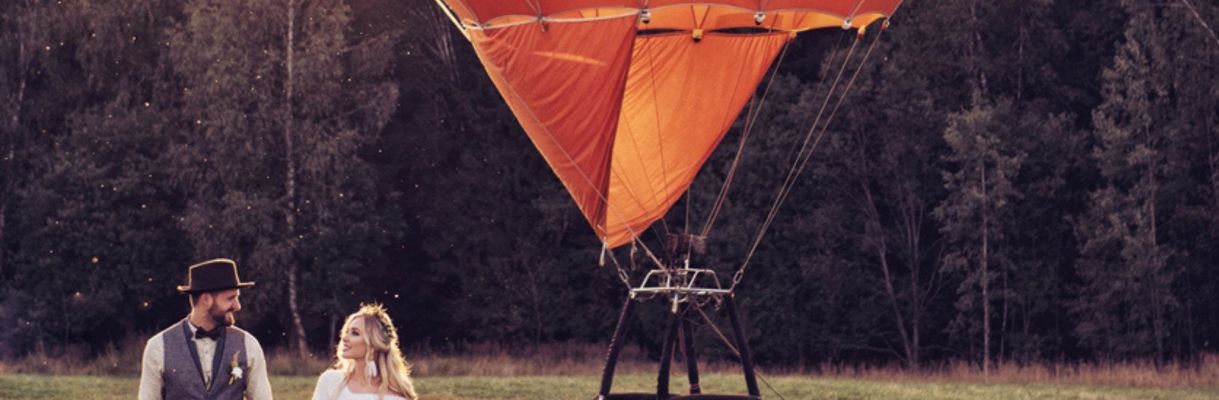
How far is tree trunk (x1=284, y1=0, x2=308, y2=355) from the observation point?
37.7 m

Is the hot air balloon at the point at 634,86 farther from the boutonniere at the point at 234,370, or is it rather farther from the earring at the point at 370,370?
the boutonniere at the point at 234,370

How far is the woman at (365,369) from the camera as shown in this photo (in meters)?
7.89

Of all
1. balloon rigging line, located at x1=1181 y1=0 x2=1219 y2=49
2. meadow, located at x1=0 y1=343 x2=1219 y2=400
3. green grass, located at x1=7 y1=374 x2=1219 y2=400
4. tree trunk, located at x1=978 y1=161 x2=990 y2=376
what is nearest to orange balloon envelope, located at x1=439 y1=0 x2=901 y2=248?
meadow, located at x1=0 y1=343 x2=1219 y2=400

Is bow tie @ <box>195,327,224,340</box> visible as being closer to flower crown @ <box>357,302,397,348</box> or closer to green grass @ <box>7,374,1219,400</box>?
flower crown @ <box>357,302,397,348</box>

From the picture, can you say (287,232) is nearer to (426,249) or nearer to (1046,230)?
(426,249)

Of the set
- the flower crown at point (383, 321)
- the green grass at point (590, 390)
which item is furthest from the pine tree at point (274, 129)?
the flower crown at point (383, 321)

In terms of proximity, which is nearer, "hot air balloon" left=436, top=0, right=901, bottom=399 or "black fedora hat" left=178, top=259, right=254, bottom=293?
"black fedora hat" left=178, top=259, right=254, bottom=293

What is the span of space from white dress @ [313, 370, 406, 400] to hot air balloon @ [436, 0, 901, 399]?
11.6 feet

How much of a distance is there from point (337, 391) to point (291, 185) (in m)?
31.1

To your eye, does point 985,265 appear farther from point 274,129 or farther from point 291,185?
point 274,129

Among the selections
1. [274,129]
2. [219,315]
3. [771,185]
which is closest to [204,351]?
[219,315]

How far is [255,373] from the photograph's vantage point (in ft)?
25.4

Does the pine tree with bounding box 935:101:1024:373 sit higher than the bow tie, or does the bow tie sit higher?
the pine tree with bounding box 935:101:1024:373

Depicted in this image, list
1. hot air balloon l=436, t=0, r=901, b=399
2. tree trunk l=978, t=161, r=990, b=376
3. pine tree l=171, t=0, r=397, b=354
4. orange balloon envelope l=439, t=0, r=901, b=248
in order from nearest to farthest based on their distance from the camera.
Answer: hot air balloon l=436, t=0, r=901, b=399 < orange balloon envelope l=439, t=0, r=901, b=248 < pine tree l=171, t=0, r=397, b=354 < tree trunk l=978, t=161, r=990, b=376
